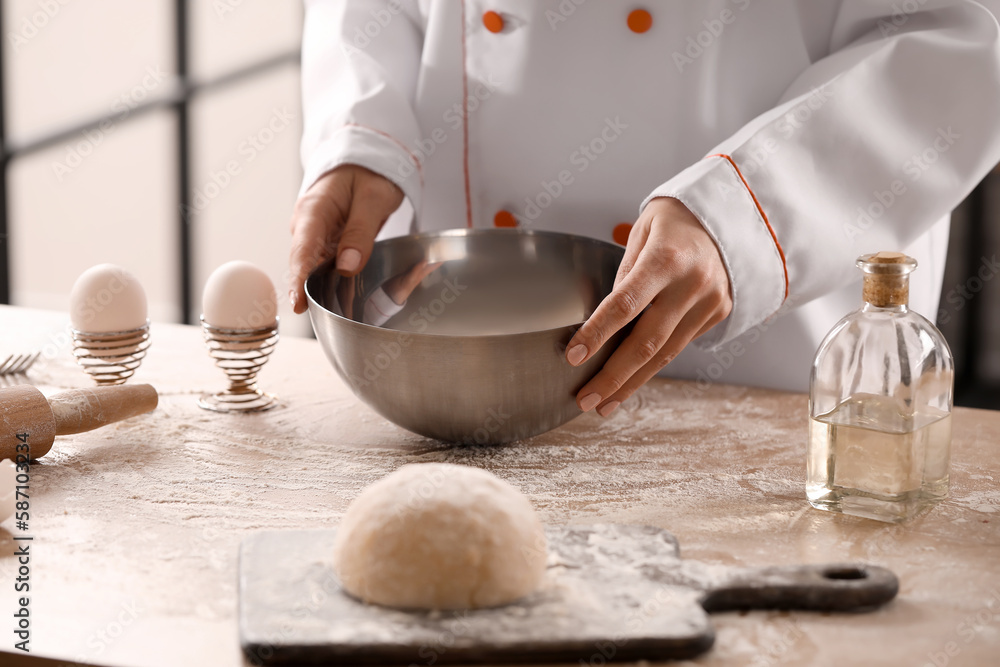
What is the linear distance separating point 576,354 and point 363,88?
0.66 m

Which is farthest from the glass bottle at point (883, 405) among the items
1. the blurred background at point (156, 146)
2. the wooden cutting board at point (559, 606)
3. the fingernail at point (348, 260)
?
the blurred background at point (156, 146)

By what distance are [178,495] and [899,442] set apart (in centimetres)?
66

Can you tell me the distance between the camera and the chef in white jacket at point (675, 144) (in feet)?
3.21

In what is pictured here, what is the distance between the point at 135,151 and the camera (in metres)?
3.86

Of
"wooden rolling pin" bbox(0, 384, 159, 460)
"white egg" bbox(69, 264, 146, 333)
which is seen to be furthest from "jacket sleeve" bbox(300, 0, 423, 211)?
"wooden rolling pin" bbox(0, 384, 159, 460)

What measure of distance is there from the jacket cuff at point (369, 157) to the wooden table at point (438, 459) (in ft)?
0.93

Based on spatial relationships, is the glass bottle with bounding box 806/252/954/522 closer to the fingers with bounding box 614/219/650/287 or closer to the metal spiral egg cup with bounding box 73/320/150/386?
the fingers with bounding box 614/219/650/287

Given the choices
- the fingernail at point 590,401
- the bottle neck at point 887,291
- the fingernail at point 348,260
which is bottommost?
the fingernail at point 590,401

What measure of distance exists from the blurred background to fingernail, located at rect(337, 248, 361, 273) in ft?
8.02

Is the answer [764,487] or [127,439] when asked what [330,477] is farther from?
[764,487]

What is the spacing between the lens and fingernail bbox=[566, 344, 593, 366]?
862 mm

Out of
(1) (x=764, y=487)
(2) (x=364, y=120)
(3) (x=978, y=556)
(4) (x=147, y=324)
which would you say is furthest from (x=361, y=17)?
(3) (x=978, y=556)

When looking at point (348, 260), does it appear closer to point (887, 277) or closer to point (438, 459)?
point (438, 459)

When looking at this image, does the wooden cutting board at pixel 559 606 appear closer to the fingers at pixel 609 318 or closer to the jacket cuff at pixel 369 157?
the fingers at pixel 609 318
